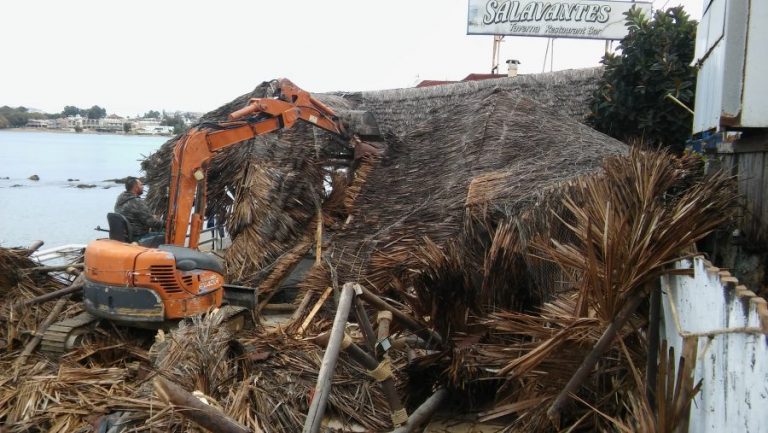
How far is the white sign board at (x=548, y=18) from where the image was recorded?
63.7 ft

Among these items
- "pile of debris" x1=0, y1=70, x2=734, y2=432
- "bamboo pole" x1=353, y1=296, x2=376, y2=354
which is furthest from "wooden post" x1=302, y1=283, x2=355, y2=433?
"bamboo pole" x1=353, y1=296, x2=376, y2=354

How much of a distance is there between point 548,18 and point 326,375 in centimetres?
1831

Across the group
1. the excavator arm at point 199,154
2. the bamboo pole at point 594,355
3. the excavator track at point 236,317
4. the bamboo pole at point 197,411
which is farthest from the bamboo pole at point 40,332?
the bamboo pole at point 594,355

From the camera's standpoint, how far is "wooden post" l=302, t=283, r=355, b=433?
3611mm

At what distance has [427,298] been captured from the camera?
5.18 meters

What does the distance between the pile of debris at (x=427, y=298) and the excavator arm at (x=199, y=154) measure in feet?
3.92

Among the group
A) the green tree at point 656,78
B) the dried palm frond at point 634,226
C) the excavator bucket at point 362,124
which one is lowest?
the dried palm frond at point 634,226

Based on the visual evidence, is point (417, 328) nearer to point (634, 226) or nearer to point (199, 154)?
point (634, 226)

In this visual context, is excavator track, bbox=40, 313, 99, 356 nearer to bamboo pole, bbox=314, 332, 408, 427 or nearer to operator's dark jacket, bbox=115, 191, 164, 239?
operator's dark jacket, bbox=115, 191, 164, 239

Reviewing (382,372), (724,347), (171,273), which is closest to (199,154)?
(171,273)

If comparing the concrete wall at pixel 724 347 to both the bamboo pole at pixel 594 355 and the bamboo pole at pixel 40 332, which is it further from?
the bamboo pole at pixel 40 332

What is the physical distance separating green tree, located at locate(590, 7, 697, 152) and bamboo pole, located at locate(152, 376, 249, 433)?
29.4 ft

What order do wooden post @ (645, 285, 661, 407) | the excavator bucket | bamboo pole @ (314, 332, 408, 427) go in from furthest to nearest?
the excavator bucket → bamboo pole @ (314, 332, 408, 427) → wooden post @ (645, 285, 661, 407)

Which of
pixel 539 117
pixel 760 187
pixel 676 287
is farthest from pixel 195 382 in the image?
pixel 539 117
